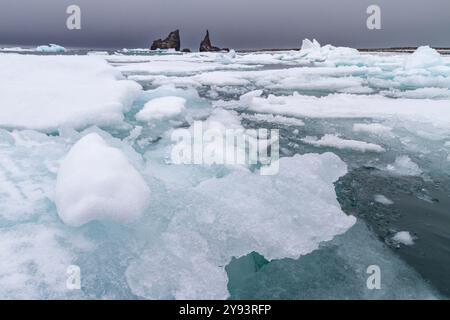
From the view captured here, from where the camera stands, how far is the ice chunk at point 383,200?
3.30 meters

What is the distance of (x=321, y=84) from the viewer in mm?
12023

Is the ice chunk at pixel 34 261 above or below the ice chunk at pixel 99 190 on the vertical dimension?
below

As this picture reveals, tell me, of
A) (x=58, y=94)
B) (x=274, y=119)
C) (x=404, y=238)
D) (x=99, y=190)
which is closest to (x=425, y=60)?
(x=274, y=119)

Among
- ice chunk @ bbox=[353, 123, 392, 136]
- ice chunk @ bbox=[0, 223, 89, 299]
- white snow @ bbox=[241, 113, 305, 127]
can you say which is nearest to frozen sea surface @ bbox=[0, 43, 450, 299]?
ice chunk @ bbox=[0, 223, 89, 299]

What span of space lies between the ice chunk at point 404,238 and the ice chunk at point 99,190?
1.93 meters

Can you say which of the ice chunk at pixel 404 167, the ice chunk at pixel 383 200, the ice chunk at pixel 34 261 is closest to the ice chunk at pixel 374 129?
the ice chunk at pixel 404 167

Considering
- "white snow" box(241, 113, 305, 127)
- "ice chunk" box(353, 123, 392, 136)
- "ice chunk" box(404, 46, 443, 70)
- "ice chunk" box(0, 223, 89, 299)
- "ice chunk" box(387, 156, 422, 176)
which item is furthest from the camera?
"ice chunk" box(404, 46, 443, 70)

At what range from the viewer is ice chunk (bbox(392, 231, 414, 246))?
267 centimetres

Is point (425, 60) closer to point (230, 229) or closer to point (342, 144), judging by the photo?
point (342, 144)

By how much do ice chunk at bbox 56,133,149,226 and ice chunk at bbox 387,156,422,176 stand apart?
294 centimetres

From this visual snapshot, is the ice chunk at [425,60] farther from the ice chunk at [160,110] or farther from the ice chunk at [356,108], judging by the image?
the ice chunk at [160,110]

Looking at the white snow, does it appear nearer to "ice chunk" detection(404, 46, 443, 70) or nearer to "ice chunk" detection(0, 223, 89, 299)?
"ice chunk" detection(0, 223, 89, 299)

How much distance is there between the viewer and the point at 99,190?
232cm
